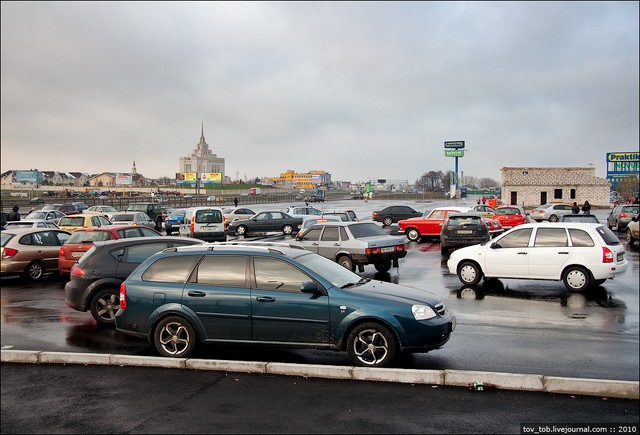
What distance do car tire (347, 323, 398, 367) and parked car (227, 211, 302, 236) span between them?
993 inches

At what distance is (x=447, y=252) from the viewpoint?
21.2 meters

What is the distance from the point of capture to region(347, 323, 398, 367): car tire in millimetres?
6684

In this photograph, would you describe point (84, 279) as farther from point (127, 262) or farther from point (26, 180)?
point (26, 180)

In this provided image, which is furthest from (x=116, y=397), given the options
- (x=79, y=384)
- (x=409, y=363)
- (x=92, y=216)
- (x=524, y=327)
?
(x=92, y=216)

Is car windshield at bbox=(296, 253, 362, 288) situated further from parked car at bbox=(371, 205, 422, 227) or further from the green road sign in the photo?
the green road sign

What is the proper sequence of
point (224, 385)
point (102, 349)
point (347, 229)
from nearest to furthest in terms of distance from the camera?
point (224, 385)
point (102, 349)
point (347, 229)

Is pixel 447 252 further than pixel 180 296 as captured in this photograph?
Yes

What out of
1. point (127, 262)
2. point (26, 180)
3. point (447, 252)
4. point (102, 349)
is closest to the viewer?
point (102, 349)

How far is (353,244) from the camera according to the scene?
612 inches

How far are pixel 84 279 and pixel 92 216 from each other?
14.3 metres

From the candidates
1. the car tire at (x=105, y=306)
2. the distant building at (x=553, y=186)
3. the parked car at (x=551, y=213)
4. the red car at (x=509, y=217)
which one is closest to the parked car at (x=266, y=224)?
the red car at (x=509, y=217)

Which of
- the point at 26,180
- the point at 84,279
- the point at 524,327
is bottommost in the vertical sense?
the point at 524,327

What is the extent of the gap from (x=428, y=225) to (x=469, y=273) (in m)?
12.7

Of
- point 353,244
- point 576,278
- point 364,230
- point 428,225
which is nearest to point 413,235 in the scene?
point 428,225
